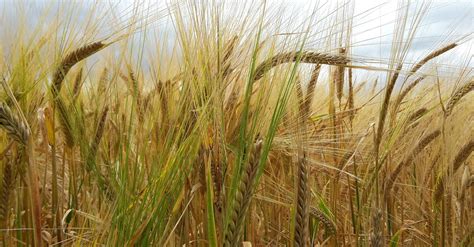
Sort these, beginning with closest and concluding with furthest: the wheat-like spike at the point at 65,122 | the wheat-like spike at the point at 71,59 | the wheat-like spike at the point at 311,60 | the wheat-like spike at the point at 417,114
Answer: the wheat-like spike at the point at 311,60 < the wheat-like spike at the point at 71,59 < the wheat-like spike at the point at 65,122 < the wheat-like spike at the point at 417,114

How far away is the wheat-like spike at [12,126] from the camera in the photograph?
3.44 ft

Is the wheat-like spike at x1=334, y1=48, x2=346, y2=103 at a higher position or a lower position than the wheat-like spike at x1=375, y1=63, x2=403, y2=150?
higher

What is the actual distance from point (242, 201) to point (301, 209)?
144mm

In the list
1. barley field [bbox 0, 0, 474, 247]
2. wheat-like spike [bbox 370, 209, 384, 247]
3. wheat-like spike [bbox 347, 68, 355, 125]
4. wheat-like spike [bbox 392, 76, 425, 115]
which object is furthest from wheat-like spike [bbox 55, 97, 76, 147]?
wheat-like spike [bbox 347, 68, 355, 125]

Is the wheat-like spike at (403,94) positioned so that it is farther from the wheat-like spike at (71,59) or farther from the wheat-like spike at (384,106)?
the wheat-like spike at (71,59)

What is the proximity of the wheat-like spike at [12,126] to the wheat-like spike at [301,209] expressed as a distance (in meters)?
0.50

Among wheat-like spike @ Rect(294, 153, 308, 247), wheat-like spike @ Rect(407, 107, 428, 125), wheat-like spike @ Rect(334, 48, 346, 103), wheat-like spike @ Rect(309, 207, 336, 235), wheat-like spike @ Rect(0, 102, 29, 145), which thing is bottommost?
wheat-like spike @ Rect(309, 207, 336, 235)

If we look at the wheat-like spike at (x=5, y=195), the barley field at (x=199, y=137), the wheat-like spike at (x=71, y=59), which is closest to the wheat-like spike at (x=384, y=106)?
the barley field at (x=199, y=137)

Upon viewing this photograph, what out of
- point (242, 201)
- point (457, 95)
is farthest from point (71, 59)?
point (457, 95)

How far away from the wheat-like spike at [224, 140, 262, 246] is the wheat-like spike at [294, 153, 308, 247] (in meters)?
0.13

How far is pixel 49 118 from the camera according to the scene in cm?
155

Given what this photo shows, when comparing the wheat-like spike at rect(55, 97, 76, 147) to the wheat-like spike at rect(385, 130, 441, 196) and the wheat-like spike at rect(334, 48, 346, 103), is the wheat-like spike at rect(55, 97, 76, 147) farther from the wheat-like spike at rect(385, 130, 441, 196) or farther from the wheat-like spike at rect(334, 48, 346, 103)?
the wheat-like spike at rect(334, 48, 346, 103)

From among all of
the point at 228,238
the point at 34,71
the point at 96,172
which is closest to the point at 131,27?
the point at 34,71

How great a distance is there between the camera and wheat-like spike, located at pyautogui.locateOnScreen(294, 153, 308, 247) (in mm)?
1133
